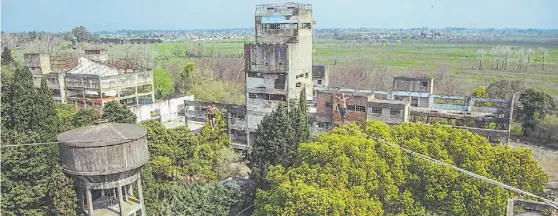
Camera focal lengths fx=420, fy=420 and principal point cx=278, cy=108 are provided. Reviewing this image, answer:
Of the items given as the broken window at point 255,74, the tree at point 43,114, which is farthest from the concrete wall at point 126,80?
the broken window at point 255,74

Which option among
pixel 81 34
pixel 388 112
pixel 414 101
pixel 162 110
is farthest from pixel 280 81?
pixel 81 34

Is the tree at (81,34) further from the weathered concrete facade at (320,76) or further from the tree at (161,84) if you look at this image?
the weathered concrete facade at (320,76)

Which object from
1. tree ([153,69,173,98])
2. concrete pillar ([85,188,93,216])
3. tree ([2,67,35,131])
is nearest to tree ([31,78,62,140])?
tree ([2,67,35,131])

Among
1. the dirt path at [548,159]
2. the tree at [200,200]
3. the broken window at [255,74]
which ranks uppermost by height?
the broken window at [255,74]

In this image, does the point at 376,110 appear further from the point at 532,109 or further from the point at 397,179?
the point at 532,109

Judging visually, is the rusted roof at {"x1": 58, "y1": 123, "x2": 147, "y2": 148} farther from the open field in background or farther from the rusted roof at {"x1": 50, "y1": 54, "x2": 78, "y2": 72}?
the rusted roof at {"x1": 50, "y1": 54, "x2": 78, "y2": 72}
